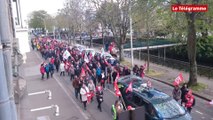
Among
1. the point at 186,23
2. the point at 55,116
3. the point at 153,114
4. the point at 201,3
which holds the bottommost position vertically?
the point at 55,116

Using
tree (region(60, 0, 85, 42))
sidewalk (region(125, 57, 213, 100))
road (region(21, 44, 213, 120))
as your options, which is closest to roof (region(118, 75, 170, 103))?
road (region(21, 44, 213, 120))

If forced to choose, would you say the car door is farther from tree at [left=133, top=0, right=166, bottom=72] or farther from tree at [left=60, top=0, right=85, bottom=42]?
tree at [left=60, top=0, right=85, bottom=42]

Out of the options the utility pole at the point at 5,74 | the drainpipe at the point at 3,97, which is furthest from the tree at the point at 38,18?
the drainpipe at the point at 3,97

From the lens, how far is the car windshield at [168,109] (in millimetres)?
11164

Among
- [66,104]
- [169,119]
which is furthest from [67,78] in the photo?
[169,119]

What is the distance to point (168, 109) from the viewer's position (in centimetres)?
1142

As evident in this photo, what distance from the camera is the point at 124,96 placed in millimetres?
13836

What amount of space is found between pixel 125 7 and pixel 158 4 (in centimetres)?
1100

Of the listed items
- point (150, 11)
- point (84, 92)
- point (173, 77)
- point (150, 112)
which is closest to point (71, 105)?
point (84, 92)

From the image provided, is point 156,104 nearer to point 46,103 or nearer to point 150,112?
point 150,112

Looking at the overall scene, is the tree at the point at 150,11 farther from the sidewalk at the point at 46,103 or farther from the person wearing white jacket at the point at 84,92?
the sidewalk at the point at 46,103

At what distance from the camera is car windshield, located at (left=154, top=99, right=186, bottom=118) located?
11164 mm

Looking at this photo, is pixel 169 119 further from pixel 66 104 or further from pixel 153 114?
pixel 66 104

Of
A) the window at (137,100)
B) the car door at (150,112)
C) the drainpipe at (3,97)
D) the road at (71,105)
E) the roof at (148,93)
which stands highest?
the drainpipe at (3,97)
